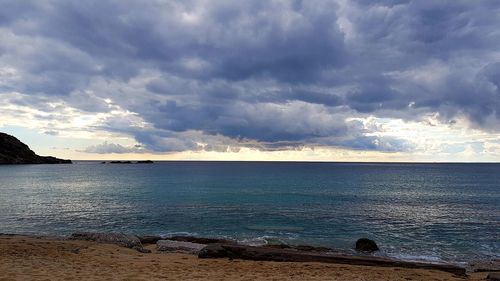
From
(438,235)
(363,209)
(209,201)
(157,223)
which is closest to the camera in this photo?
(438,235)

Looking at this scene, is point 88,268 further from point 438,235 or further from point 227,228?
point 438,235

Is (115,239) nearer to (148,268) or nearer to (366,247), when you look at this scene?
(148,268)

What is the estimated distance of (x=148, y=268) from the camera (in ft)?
56.7

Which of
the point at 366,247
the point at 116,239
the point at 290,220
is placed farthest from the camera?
the point at 290,220

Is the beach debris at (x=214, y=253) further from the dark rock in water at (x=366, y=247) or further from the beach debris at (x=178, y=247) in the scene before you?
the dark rock in water at (x=366, y=247)

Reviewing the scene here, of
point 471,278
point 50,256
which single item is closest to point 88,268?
point 50,256

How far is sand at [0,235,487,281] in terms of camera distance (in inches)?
608

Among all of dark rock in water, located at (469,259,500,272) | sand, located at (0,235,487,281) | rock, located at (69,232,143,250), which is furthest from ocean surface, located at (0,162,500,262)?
sand, located at (0,235,487,281)

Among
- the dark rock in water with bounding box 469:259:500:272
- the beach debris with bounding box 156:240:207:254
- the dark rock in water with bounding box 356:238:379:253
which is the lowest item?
the dark rock in water with bounding box 469:259:500:272

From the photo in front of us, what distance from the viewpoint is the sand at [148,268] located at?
15453 mm

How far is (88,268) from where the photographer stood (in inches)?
663

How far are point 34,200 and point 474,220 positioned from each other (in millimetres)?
61419

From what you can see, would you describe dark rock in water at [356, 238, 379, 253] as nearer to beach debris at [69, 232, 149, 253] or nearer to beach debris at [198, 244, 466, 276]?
beach debris at [198, 244, 466, 276]

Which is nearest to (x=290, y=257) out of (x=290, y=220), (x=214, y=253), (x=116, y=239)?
(x=214, y=253)
